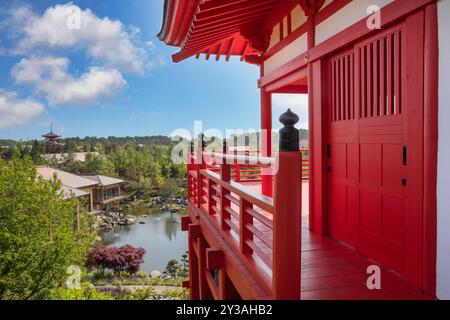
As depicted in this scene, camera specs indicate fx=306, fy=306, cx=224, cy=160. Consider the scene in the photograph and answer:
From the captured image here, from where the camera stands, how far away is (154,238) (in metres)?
23.7

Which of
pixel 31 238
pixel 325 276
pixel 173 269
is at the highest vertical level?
pixel 325 276

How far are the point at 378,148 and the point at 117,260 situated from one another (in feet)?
55.3

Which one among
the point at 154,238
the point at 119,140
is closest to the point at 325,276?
the point at 154,238

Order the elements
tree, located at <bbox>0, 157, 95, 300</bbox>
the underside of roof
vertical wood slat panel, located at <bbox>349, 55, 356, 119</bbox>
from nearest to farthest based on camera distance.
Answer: vertical wood slat panel, located at <bbox>349, 55, 356, 119</bbox> < the underside of roof < tree, located at <bbox>0, 157, 95, 300</bbox>

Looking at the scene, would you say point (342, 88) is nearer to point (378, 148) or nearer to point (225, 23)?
point (378, 148)

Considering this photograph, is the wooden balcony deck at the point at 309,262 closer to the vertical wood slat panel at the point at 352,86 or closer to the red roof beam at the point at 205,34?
the vertical wood slat panel at the point at 352,86

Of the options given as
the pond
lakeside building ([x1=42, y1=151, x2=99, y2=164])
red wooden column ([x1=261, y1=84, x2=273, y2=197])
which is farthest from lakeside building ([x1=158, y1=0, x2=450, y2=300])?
lakeside building ([x1=42, y1=151, x2=99, y2=164])

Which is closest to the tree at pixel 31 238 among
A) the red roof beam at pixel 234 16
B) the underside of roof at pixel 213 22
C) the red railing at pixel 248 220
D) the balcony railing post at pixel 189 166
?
the balcony railing post at pixel 189 166

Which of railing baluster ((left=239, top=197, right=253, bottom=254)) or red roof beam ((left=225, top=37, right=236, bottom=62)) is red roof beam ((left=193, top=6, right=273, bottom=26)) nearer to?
red roof beam ((left=225, top=37, right=236, bottom=62))

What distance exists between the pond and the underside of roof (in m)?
16.2

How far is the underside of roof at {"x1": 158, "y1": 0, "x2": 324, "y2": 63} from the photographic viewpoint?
3.30 metres

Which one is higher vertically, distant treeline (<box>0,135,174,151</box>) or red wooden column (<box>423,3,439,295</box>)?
distant treeline (<box>0,135,174,151</box>)

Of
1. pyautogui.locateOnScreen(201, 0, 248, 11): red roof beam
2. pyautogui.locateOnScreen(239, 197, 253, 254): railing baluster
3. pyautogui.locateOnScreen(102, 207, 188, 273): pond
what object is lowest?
pyautogui.locateOnScreen(102, 207, 188, 273): pond
